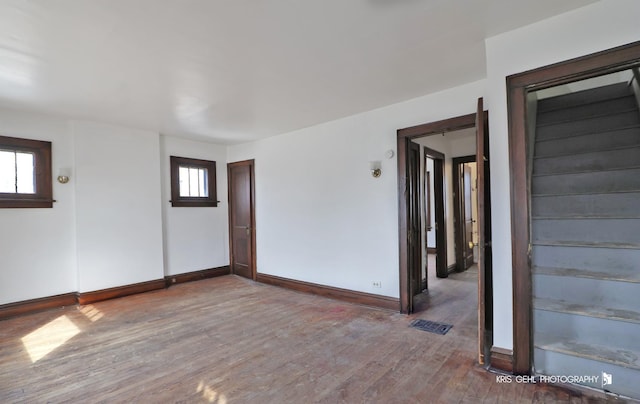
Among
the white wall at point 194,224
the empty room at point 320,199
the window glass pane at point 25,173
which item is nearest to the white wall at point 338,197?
the empty room at point 320,199

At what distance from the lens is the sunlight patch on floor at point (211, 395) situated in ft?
6.92

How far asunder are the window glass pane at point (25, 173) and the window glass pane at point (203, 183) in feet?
7.73

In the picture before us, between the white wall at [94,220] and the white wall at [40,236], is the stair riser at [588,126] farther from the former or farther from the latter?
the white wall at [40,236]

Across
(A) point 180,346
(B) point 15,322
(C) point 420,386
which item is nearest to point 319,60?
(C) point 420,386

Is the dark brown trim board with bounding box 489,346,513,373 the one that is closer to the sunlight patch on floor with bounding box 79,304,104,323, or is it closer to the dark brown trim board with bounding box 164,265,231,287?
the sunlight patch on floor with bounding box 79,304,104,323

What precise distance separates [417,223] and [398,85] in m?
2.04

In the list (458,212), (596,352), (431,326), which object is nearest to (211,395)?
(431,326)

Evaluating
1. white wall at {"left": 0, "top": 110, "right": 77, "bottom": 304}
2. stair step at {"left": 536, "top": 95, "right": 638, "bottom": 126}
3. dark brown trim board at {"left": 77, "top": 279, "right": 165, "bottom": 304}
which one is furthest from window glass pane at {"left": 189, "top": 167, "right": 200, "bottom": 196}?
stair step at {"left": 536, "top": 95, "right": 638, "bottom": 126}

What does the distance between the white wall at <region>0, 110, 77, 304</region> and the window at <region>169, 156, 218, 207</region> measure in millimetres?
1466

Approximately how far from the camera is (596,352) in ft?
7.06

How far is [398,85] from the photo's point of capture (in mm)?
3260

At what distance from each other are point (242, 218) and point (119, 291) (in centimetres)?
Result: 228

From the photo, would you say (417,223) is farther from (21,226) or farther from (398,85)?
(21,226)

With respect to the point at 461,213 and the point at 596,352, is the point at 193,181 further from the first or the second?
the point at 596,352
